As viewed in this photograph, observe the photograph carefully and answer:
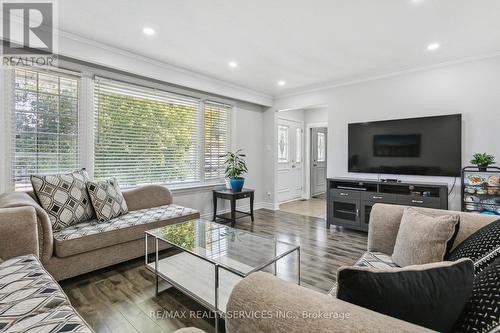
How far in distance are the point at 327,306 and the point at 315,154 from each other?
6683mm

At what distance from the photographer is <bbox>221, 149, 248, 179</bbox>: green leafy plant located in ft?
14.6

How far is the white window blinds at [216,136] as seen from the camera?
4.52 m

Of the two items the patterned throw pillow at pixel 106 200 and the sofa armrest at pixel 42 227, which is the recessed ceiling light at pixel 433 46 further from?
the sofa armrest at pixel 42 227

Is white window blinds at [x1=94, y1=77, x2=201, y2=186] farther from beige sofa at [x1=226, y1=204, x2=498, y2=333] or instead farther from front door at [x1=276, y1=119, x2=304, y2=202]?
beige sofa at [x1=226, y1=204, x2=498, y2=333]

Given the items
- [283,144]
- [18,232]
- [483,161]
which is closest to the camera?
[18,232]

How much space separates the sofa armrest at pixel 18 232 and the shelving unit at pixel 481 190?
Answer: 14.5ft

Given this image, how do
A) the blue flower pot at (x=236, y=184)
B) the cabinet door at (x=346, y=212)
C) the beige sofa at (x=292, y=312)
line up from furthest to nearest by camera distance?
the blue flower pot at (x=236, y=184) < the cabinet door at (x=346, y=212) < the beige sofa at (x=292, y=312)

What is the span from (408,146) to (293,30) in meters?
2.40

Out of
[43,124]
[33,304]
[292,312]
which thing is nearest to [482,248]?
[292,312]

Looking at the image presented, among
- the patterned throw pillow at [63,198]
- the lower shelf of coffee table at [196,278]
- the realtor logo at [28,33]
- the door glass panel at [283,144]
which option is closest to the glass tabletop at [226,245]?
the lower shelf of coffee table at [196,278]

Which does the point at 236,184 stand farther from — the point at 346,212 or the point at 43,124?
the point at 43,124

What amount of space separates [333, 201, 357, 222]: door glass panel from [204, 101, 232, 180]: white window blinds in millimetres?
2128

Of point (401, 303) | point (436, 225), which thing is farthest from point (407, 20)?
point (401, 303)

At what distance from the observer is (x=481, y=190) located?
2.99 m
